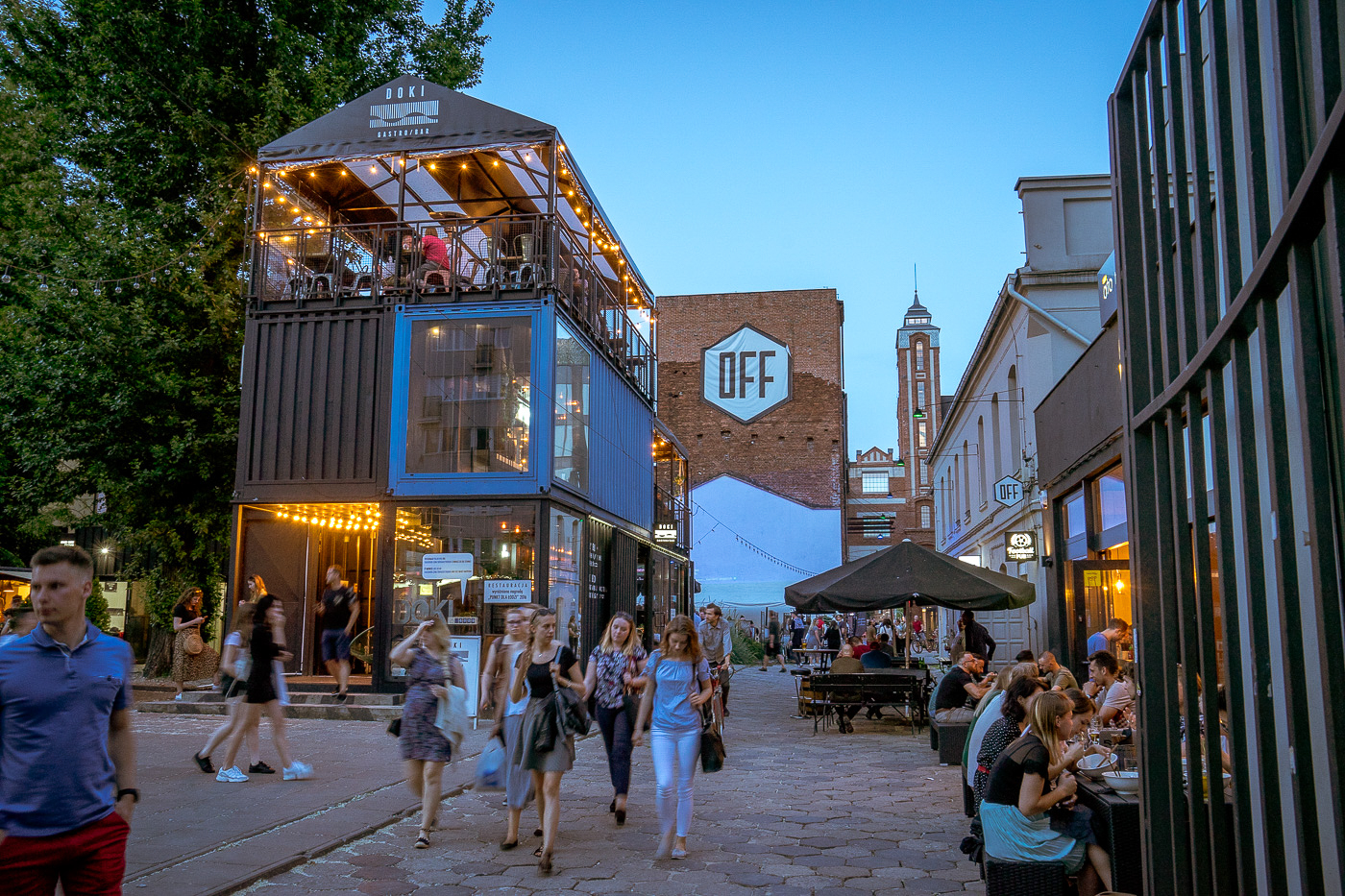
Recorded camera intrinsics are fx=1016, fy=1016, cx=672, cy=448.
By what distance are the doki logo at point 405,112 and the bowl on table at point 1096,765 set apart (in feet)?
46.0

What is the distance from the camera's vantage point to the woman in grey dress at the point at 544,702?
6.50 m

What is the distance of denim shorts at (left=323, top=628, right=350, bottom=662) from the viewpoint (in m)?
13.5

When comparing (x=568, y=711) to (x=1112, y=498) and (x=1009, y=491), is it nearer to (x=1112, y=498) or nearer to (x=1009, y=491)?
(x=1112, y=498)

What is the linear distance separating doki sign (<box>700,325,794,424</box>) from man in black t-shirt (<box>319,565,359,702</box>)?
32.1m

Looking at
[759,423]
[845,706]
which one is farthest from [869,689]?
[759,423]

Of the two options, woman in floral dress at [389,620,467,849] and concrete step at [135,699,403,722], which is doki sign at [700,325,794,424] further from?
woman in floral dress at [389,620,467,849]

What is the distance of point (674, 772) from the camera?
267 inches

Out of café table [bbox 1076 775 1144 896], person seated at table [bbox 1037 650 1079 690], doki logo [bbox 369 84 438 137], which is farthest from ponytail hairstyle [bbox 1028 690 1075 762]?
doki logo [bbox 369 84 438 137]

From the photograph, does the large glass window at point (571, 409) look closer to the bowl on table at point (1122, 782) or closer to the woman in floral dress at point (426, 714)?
the woman in floral dress at point (426, 714)

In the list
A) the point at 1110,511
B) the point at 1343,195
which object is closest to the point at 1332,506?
the point at 1343,195

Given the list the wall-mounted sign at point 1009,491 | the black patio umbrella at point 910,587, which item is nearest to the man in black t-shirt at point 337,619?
the black patio umbrella at point 910,587

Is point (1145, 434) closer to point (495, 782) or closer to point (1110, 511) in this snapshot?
point (495, 782)

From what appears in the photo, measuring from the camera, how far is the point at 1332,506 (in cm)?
254

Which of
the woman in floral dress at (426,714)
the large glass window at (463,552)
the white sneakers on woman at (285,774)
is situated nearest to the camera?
the woman in floral dress at (426,714)
